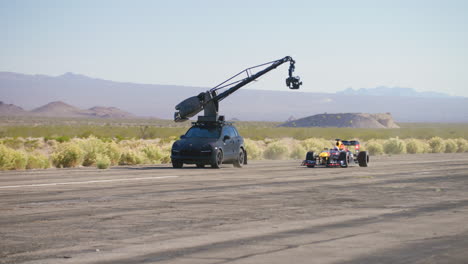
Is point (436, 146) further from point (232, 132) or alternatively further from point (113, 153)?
point (232, 132)

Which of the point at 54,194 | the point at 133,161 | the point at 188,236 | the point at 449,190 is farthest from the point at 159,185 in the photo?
the point at 133,161

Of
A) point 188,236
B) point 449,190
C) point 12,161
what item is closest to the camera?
point 188,236

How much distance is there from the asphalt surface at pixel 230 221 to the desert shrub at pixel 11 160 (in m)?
7.45

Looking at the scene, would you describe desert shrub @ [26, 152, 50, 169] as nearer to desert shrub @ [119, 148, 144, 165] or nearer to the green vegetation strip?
the green vegetation strip

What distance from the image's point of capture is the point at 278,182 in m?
22.7

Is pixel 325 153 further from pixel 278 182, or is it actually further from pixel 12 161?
pixel 12 161

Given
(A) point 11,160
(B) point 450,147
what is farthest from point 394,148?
(A) point 11,160

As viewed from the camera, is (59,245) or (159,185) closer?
(59,245)

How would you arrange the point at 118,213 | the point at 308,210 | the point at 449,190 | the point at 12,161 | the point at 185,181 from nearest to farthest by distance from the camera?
the point at 118,213 < the point at 308,210 < the point at 449,190 < the point at 185,181 < the point at 12,161

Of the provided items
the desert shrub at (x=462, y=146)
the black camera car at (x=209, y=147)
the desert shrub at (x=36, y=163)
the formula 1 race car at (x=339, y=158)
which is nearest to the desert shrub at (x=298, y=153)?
the formula 1 race car at (x=339, y=158)

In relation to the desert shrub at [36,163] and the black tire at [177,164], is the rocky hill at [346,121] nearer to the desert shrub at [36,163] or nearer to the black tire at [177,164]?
the desert shrub at [36,163]

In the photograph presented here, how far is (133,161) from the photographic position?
3634 cm

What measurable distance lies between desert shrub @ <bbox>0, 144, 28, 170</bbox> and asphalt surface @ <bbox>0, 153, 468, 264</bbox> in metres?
7.45

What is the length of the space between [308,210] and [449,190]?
6992mm
